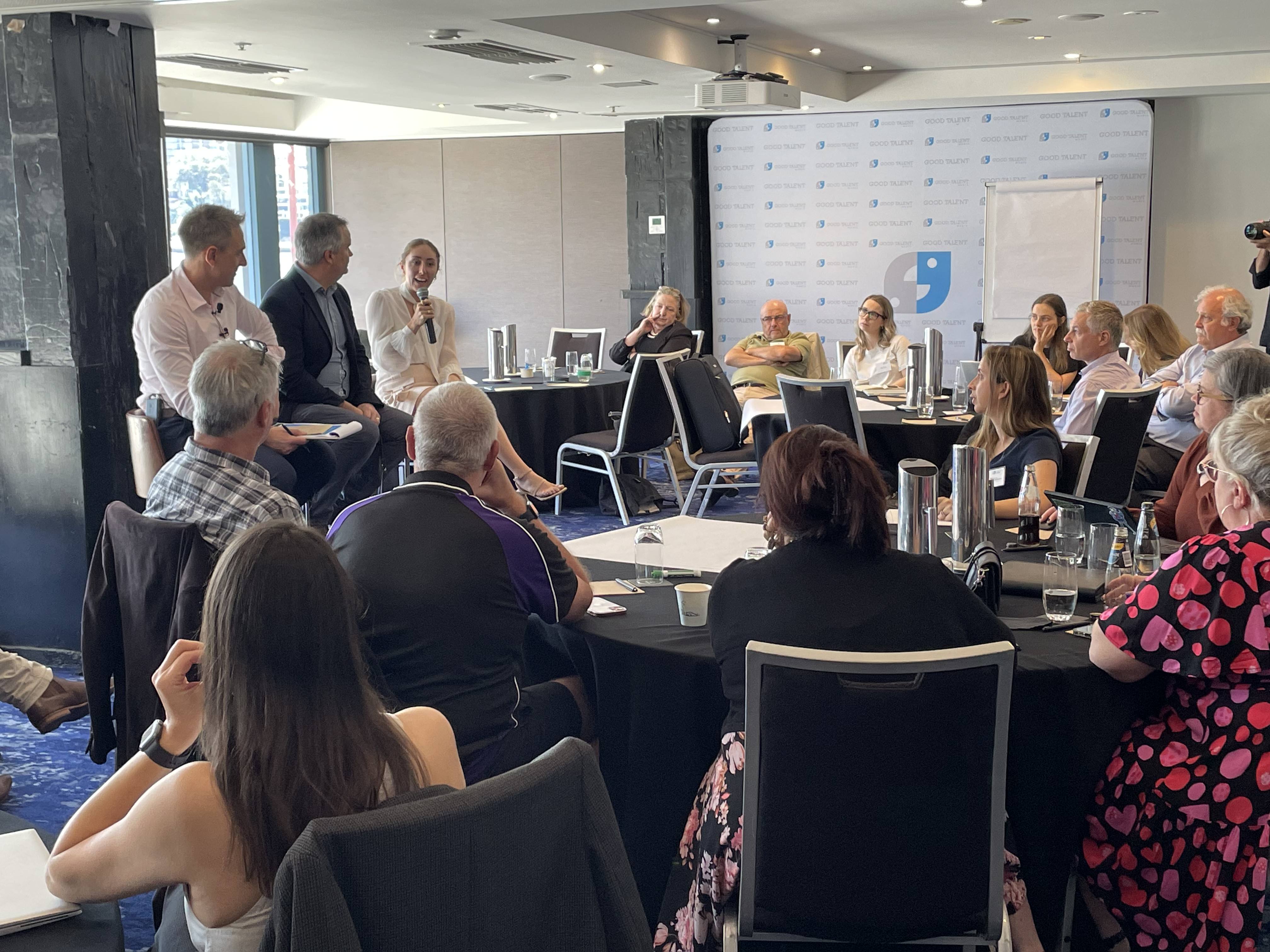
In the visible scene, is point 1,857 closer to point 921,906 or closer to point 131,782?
point 131,782

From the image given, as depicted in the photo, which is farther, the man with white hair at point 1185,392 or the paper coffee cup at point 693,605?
the man with white hair at point 1185,392

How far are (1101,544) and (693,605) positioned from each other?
0.98 meters

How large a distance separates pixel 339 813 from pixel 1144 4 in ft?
23.2

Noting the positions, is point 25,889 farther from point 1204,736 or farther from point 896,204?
point 896,204

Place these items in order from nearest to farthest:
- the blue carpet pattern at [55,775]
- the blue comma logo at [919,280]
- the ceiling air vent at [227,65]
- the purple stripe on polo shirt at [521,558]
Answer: the purple stripe on polo shirt at [521,558]
the blue carpet pattern at [55,775]
the ceiling air vent at [227,65]
the blue comma logo at [919,280]

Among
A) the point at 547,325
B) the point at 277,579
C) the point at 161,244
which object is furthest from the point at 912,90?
the point at 277,579

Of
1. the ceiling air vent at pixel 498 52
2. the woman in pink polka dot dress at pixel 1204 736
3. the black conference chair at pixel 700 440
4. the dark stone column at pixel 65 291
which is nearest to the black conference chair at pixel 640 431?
the black conference chair at pixel 700 440

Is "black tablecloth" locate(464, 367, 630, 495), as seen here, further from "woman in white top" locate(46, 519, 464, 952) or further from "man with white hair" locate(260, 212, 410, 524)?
"woman in white top" locate(46, 519, 464, 952)

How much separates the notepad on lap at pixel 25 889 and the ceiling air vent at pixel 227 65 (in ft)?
21.2

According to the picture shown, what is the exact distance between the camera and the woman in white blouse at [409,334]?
261 inches

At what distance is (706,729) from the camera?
2.50 meters

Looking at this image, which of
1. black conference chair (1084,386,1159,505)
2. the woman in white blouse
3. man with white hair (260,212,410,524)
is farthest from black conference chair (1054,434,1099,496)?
the woman in white blouse

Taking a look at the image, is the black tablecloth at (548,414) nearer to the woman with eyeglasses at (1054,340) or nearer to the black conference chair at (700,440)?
the black conference chair at (700,440)

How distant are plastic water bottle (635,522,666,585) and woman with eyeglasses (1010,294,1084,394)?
4.62 metres
